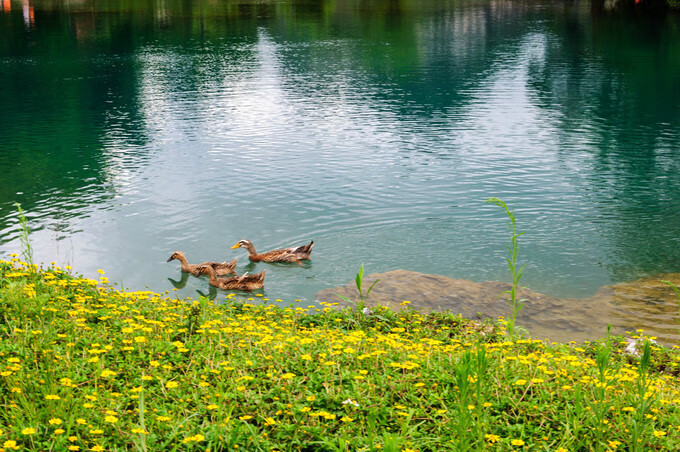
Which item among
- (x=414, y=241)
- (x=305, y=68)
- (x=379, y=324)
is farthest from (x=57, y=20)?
(x=379, y=324)

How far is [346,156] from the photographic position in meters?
28.2

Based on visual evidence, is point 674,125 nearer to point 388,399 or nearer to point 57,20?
point 388,399

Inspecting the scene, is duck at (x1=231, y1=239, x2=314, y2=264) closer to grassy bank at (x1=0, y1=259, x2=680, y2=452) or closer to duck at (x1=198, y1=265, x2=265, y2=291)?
duck at (x1=198, y1=265, x2=265, y2=291)

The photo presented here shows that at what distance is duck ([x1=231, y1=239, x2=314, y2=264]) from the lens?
16.9 meters

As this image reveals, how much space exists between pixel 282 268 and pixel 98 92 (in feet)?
105

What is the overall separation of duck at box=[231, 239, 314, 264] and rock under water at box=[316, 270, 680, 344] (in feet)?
5.67

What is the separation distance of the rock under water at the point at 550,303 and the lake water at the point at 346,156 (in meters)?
0.71

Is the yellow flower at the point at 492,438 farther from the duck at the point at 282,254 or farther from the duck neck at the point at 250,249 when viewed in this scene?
the duck neck at the point at 250,249

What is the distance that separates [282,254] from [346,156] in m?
11.9

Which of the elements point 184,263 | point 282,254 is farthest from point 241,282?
point 184,263

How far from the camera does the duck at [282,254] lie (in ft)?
55.4

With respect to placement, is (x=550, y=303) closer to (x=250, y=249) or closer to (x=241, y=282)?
(x=241, y=282)

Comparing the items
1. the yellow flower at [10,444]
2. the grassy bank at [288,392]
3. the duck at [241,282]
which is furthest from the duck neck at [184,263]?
the yellow flower at [10,444]

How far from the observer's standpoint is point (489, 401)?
7379 millimetres
